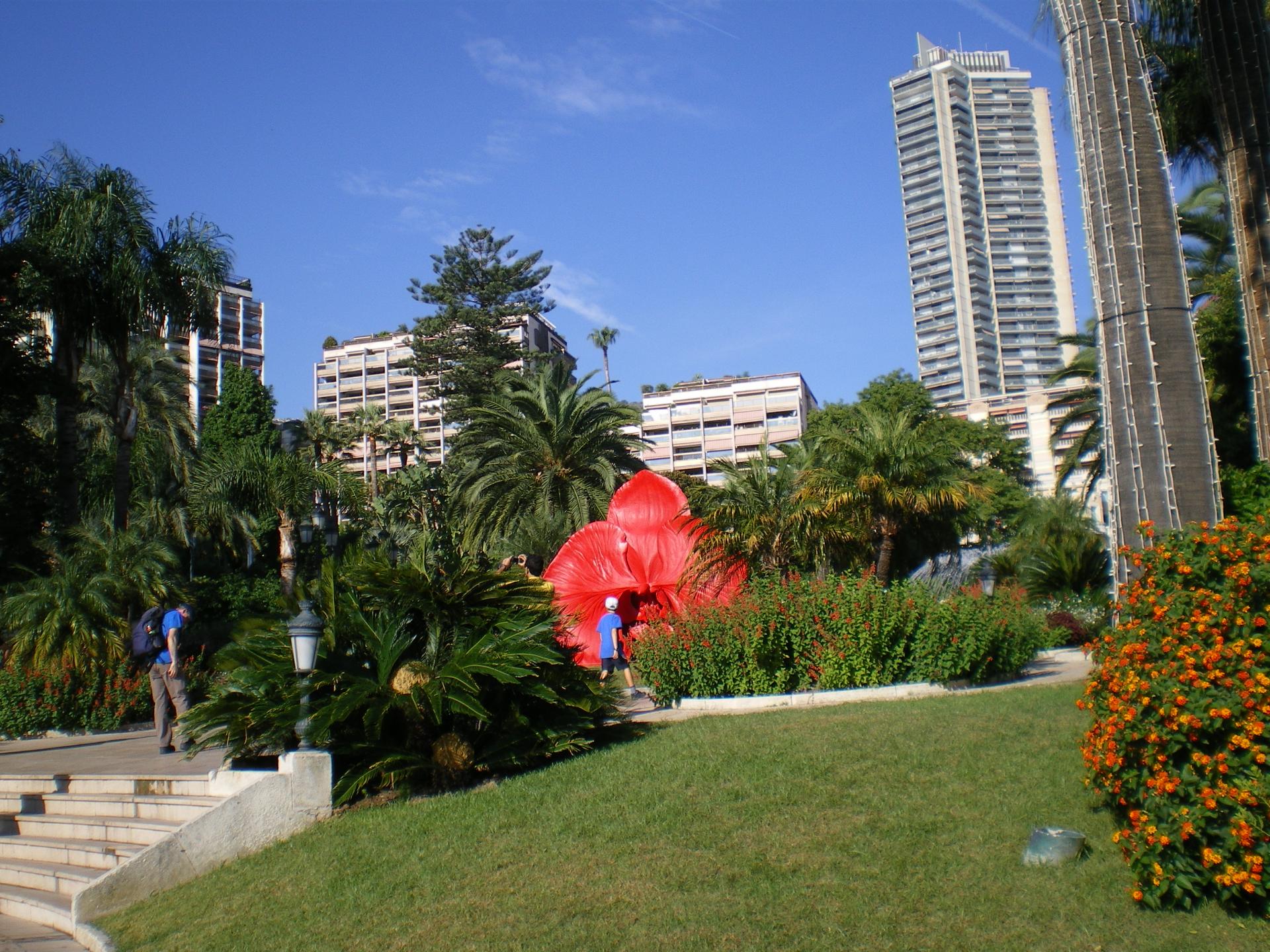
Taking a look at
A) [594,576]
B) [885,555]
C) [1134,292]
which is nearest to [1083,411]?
[885,555]

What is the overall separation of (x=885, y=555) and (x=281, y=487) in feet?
58.2

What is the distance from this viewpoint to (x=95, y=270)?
21109mm

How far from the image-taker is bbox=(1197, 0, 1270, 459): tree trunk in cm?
1324

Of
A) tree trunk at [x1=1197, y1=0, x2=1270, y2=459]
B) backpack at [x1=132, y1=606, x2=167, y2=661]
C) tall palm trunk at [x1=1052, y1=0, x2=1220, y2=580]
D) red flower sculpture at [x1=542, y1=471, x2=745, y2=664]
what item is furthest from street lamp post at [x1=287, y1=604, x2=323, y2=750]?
tree trunk at [x1=1197, y1=0, x2=1270, y2=459]

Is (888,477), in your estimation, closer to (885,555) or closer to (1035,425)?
(885,555)

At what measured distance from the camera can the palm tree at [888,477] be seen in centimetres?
1762

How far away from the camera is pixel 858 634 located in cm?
1192

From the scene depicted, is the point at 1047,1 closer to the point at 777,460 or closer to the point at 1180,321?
the point at 1180,321

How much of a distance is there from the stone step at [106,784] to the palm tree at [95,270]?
34.4 ft

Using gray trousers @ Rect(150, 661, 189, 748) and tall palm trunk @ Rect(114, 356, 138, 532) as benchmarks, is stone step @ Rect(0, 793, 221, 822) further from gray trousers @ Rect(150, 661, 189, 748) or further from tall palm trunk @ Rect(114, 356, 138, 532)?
tall palm trunk @ Rect(114, 356, 138, 532)

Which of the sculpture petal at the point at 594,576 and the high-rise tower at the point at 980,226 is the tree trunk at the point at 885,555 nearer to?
the sculpture petal at the point at 594,576

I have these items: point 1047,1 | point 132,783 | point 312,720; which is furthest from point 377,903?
point 1047,1

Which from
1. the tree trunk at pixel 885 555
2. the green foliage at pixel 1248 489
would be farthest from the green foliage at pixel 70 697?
the green foliage at pixel 1248 489

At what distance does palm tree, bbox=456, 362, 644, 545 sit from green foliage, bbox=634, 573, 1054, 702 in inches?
575
